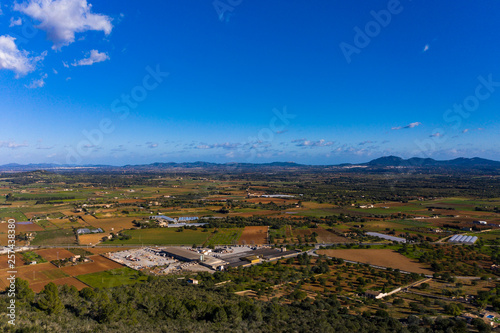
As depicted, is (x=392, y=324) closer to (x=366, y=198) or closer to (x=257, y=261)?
(x=257, y=261)

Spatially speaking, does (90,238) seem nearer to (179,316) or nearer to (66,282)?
(66,282)

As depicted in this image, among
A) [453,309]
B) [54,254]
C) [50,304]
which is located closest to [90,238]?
[54,254]

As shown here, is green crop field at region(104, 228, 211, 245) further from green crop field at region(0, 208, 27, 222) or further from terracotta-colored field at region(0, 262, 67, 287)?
green crop field at region(0, 208, 27, 222)

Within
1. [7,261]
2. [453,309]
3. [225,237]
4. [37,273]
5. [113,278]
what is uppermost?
[453,309]

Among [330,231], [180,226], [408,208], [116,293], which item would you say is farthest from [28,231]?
[408,208]

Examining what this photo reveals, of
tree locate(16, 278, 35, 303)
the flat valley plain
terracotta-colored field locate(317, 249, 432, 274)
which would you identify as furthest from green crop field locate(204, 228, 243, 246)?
tree locate(16, 278, 35, 303)

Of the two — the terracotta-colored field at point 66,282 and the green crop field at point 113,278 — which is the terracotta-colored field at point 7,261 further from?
the green crop field at point 113,278

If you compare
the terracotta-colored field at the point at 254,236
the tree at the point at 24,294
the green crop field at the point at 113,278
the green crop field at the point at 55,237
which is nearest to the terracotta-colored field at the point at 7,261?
the green crop field at the point at 55,237
